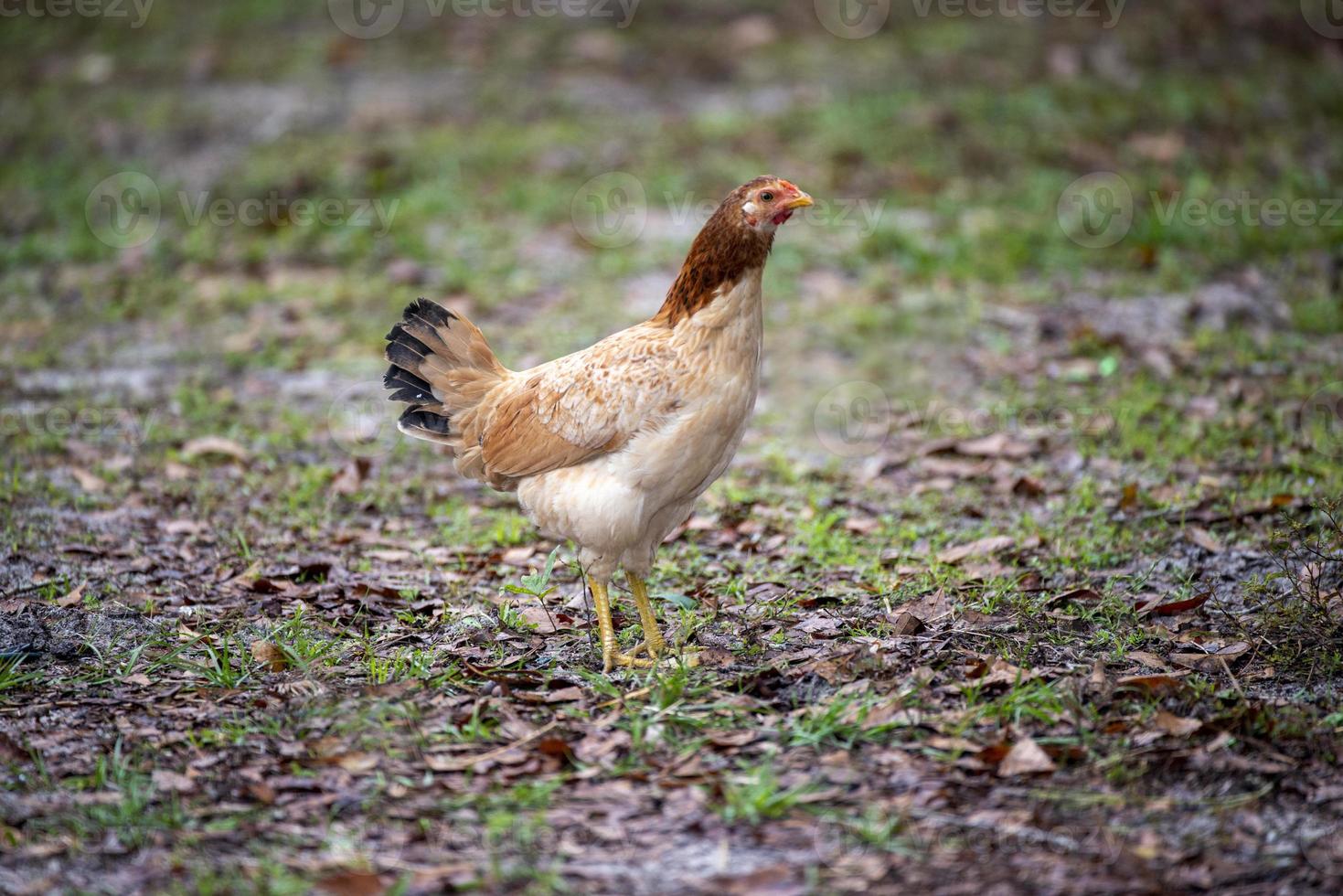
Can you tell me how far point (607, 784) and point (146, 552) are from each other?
284 cm

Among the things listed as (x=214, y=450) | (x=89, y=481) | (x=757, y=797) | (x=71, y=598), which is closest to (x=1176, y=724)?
(x=757, y=797)

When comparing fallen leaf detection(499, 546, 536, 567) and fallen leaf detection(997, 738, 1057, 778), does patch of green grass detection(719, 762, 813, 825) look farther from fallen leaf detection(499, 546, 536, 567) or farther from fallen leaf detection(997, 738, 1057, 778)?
fallen leaf detection(499, 546, 536, 567)

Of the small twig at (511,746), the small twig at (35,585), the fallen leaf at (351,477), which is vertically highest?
the fallen leaf at (351,477)

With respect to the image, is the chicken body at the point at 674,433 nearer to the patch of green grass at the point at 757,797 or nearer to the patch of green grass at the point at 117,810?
the patch of green grass at the point at 757,797

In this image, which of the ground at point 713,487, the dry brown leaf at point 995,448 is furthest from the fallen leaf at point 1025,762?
the dry brown leaf at point 995,448

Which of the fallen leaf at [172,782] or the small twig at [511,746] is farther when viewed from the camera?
the small twig at [511,746]

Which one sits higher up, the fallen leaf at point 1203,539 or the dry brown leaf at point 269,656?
the dry brown leaf at point 269,656

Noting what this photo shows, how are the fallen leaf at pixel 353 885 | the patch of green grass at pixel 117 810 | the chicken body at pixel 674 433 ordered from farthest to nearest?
1. the chicken body at pixel 674 433
2. the patch of green grass at pixel 117 810
3. the fallen leaf at pixel 353 885

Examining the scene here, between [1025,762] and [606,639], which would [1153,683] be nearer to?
[1025,762]

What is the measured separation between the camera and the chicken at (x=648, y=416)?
4.34 meters

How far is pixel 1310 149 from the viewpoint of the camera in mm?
10234

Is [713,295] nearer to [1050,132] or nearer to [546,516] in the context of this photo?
[546,516]

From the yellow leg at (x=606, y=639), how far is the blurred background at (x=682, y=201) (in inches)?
101

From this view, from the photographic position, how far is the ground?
11.5 feet
